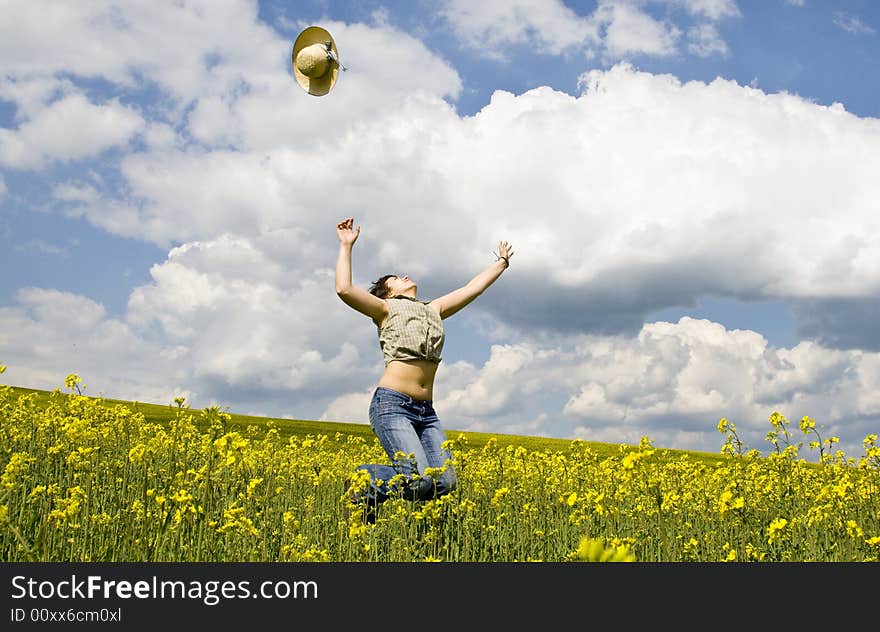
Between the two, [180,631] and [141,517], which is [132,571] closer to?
[180,631]

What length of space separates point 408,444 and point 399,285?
1561 mm

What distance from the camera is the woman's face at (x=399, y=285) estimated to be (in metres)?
6.68

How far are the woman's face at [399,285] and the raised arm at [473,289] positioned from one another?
0.81 feet

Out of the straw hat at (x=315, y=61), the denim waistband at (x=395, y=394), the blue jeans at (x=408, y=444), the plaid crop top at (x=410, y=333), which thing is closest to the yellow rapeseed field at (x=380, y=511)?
the blue jeans at (x=408, y=444)

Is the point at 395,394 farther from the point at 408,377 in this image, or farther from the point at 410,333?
the point at 410,333

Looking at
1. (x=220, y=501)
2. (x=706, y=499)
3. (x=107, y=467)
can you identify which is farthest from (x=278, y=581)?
(x=706, y=499)

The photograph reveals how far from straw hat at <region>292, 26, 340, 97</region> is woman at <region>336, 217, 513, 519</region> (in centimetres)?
175

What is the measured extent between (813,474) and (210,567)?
25.8ft

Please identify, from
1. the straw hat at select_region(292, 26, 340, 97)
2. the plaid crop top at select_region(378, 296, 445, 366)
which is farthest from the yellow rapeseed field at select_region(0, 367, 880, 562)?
the straw hat at select_region(292, 26, 340, 97)

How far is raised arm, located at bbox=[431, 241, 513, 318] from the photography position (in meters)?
6.77

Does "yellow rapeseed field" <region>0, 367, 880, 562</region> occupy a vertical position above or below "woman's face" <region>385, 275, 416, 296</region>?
below

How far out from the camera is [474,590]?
2467 millimetres

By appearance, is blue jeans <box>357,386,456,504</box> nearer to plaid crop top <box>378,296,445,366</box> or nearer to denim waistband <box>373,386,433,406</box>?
denim waistband <box>373,386,433,406</box>

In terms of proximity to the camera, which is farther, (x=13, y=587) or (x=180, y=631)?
(x=13, y=587)
